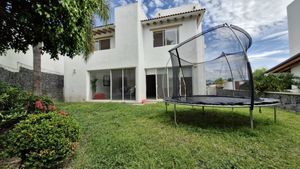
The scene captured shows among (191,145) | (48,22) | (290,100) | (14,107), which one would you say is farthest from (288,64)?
(14,107)

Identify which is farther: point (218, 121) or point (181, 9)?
point (181, 9)

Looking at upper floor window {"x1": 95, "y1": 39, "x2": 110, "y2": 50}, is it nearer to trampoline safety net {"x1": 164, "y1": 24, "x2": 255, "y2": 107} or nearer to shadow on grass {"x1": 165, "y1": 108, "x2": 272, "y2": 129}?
trampoline safety net {"x1": 164, "y1": 24, "x2": 255, "y2": 107}

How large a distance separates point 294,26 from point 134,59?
14853 millimetres

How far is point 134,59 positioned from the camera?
1051 cm

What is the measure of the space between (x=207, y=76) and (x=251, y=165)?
6.10m

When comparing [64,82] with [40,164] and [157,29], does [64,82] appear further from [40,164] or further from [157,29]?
[40,164]

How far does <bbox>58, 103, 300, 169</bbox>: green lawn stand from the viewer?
9.33ft

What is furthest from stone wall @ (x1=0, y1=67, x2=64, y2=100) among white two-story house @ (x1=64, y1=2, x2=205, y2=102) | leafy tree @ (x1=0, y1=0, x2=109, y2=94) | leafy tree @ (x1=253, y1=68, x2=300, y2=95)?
leafy tree @ (x1=253, y1=68, x2=300, y2=95)

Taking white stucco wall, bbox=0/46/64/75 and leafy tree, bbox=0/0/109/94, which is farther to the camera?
white stucco wall, bbox=0/46/64/75

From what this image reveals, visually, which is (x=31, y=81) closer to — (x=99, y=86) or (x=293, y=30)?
(x=99, y=86)

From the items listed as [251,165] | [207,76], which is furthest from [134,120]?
[207,76]

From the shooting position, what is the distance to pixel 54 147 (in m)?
2.66

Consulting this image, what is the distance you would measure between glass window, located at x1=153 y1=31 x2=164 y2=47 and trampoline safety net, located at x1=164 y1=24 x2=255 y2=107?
3198 millimetres

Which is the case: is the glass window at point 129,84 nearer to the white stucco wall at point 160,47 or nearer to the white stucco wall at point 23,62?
the white stucco wall at point 160,47
